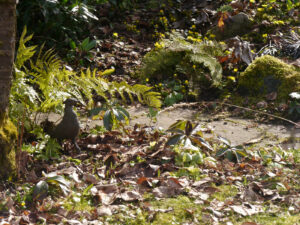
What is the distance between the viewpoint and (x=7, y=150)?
11.8ft

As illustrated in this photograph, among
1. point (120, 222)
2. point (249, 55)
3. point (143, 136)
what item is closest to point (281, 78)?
point (249, 55)

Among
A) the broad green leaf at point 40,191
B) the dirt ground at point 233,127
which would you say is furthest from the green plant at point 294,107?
the broad green leaf at point 40,191

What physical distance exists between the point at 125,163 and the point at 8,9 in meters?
1.73

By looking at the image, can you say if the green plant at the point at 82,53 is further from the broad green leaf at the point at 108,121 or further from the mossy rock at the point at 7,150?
the mossy rock at the point at 7,150

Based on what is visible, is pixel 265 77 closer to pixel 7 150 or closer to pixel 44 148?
pixel 44 148

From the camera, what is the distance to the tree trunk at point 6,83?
3492 mm

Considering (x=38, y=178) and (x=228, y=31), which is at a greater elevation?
(x=228, y=31)

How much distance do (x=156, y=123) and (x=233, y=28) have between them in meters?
3.46

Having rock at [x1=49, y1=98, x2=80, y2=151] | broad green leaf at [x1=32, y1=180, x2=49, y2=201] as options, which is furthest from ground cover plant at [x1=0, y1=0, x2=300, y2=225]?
rock at [x1=49, y1=98, x2=80, y2=151]

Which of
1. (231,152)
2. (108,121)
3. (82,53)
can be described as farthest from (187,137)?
(82,53)

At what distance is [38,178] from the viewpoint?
3.74 meters

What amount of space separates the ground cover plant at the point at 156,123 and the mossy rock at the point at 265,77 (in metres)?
0.02

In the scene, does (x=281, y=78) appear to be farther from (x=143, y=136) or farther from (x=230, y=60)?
(x=143, y=136)

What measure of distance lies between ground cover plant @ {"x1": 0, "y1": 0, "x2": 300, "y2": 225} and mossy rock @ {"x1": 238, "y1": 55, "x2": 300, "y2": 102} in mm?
15
